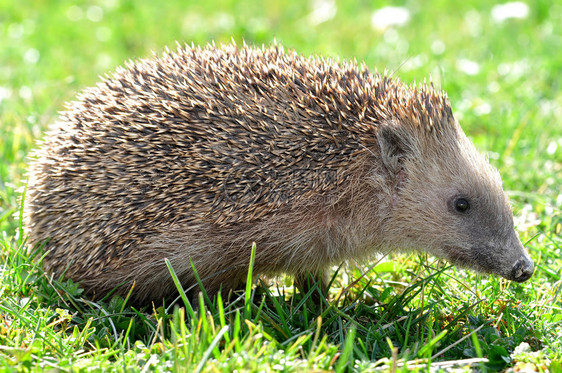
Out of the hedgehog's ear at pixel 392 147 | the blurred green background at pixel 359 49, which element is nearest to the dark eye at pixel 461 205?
the hedgehog's ear at pixel 392 147

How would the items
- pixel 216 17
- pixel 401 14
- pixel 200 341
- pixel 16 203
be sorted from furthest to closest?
pixel 216 17 → pixel 401 14 → pixel 16 203 → pixel 200 341

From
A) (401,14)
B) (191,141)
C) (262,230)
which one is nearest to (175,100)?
(191,141)

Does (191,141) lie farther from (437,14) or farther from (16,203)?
(437,14)

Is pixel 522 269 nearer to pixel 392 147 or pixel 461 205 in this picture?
pixel 461 205

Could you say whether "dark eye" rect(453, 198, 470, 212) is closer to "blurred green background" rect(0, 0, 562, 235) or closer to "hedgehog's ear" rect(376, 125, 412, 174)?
"hedgehog's ear" rect(376, 125, 412, 174)

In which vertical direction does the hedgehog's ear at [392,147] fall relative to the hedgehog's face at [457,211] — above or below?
above

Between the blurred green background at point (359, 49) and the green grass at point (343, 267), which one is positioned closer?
the green grass at point (343, 267)

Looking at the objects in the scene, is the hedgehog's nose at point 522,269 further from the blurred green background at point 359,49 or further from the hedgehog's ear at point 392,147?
the blurred green background at point 359,49

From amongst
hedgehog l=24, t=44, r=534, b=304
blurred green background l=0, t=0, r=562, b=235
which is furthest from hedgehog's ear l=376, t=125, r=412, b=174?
blurred green background l=0, t=0, r=562, b=235
